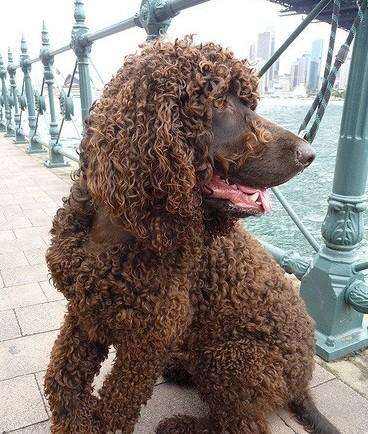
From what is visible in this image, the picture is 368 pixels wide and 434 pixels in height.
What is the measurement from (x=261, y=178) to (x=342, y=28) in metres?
1.75

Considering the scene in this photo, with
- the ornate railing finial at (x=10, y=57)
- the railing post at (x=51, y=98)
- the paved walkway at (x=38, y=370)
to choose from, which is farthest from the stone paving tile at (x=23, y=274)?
the ornate railing finial at (x=10, y=57)

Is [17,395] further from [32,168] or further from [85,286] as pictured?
[32,168]

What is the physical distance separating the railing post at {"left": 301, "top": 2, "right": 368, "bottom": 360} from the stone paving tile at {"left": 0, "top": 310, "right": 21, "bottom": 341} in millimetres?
1873

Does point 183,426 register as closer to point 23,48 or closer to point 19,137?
point 23,48

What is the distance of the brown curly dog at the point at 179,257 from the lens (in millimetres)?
1284

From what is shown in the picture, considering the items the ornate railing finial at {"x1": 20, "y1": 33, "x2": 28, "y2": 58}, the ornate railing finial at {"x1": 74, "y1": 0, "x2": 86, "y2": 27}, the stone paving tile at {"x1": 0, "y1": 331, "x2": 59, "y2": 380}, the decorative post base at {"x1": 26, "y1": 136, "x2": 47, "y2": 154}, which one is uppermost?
the ornate railing finial at {"x1": 74, "y1": 0, "x2": 86, "y2": 27}

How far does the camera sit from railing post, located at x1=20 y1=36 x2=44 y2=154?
891 centimetres

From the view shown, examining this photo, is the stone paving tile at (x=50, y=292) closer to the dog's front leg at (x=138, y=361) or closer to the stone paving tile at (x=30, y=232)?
the stone paving tile at (x=30, y=232)

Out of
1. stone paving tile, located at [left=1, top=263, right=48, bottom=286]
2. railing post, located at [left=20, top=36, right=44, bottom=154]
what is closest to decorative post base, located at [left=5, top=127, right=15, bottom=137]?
railing post, located at [left=20, top=36, right=44, bottom=154]

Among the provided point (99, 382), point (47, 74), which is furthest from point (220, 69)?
point (47, 74)

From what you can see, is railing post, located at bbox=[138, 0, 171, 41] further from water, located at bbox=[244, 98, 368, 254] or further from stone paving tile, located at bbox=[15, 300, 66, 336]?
stone paving tile, located at bbox=[15, 300, 66, 336]

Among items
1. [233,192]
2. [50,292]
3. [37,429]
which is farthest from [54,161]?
[233,192]

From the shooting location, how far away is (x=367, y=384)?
225 centimetres

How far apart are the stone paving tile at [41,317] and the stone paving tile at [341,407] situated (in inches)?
62.4
